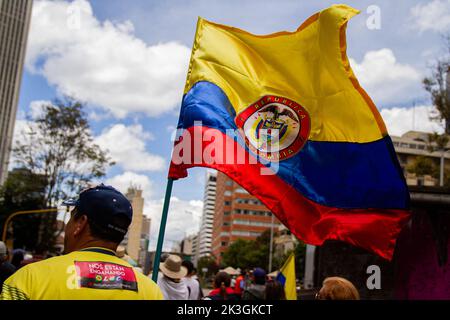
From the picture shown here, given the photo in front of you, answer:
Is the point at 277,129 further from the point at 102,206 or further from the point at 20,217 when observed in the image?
the point at 20,217

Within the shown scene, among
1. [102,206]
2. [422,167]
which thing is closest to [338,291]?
[102,206]

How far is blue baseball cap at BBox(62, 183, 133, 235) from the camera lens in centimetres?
251

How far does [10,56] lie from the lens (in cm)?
11550

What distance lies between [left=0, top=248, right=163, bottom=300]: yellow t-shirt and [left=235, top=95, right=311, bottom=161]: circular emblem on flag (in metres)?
3.50

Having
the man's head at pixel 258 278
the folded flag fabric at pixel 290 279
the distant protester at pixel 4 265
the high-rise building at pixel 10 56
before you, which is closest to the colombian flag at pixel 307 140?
the man's head at pixel 258 278

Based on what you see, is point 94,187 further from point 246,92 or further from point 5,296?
point 246,92

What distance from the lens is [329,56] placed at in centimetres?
591

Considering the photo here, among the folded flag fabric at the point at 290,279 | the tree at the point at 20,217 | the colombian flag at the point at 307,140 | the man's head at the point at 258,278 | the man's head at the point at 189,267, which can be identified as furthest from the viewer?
the tree at the point at 20,217

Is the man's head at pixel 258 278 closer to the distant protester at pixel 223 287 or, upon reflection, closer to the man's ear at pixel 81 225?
the distant protester at pixel 223 287

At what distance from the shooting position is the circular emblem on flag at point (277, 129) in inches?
230

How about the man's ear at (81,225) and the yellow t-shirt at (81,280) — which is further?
the man's ear at (81,225)

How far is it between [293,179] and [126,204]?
332 cm

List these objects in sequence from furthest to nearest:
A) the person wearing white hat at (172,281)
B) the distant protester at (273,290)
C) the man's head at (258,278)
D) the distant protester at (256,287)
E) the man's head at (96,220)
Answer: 1. the person wearing white hat at (172,281)
2. the man's head at (258,278)
3. the distant protester at (256,287)
4. the distant protester at (273,290)
5. the man's head at (96,220)
